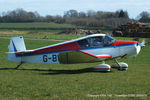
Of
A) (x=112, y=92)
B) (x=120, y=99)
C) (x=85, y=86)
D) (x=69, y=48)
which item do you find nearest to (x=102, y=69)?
(x=69, y=48)

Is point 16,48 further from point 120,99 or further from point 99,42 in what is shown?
point 120,99

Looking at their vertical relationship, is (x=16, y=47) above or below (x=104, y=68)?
above

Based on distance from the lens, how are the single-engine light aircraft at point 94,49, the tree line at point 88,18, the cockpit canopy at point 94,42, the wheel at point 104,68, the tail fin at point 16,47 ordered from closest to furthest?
1. the wheel at point 104,68
2. the single-engine light aircraft at point 94,49
3. the cockpit canopy at point 94,42
4. the tail fin at point 16,47
5. the tree line at point 88,18

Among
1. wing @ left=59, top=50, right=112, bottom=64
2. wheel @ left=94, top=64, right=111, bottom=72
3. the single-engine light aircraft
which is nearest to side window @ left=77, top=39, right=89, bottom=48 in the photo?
the single-engine light aircraft

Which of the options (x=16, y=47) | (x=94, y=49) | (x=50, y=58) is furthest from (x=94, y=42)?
(x=16, y=47)

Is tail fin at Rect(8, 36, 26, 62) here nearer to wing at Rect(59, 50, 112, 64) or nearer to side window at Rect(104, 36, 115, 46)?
wing at Rect(59, 50, 112, 64)

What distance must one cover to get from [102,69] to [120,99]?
6.33m

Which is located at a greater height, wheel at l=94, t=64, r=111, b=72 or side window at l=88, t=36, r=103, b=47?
side window at l=88, t=36, r=103, b=47

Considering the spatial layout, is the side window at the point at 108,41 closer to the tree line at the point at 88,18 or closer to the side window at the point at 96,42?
the side window at the point at 96,42

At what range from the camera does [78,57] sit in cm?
1329

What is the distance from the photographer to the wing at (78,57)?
13102mm

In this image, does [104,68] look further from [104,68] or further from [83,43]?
[83,43]

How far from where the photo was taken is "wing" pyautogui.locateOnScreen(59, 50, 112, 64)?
43.0 ft

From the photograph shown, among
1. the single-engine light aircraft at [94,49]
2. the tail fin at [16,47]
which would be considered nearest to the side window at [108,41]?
the single-engine light aircraft at [94,49]
